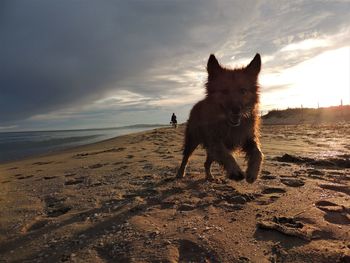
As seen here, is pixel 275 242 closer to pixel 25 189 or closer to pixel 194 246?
pixel 194 246

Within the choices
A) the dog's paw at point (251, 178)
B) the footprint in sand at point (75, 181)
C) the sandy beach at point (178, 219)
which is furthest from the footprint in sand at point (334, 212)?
the footprint in sand at point (75, 181)

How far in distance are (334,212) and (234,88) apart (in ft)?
8.02

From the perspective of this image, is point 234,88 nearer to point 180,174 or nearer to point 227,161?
point 227,161

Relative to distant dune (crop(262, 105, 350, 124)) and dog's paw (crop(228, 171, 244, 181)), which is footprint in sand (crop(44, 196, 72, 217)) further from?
distant dune (crop(262, 105, 350, 124))

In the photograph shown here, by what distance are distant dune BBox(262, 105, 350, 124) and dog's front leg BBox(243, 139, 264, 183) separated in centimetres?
3136

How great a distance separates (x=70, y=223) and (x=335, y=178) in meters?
4.43

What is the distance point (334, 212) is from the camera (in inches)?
160

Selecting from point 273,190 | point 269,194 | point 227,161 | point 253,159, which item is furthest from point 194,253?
point 253,159

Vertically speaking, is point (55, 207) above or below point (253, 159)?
below

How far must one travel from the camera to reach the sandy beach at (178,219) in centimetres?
307

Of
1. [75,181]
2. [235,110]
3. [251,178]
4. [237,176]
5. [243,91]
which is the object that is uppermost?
[243,91]

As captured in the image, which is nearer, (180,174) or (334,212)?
(334,212)

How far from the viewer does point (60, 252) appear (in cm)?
311

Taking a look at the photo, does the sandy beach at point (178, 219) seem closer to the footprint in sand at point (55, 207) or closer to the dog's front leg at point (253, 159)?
the footprint in sand at point (55, 207)
